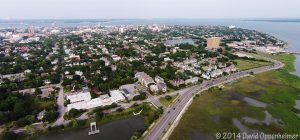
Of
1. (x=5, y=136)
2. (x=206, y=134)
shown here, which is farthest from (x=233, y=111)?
(x=5, y=136)

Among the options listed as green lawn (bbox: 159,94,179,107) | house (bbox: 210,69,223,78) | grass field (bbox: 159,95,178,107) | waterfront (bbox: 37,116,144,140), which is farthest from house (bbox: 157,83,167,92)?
house (bbox: 210,69,223,78)

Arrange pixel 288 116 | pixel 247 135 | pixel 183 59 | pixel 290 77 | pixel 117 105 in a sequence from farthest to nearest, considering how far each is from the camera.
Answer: pixel 183 59 < pixel 290 77 < pixel 117 105 < pixel 288 116 < pixel 247 135

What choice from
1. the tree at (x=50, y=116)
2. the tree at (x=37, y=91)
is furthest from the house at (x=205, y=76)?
the tree at (x=37, y=91)

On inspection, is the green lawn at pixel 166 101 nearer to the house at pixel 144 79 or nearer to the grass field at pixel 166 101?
the grass field at pixel 166 101

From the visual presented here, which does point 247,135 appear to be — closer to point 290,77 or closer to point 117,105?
point 117,105

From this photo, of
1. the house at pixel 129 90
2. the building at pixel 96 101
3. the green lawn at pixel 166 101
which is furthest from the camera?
the house at pixel 129 90

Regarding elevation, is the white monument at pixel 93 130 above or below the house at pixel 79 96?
below

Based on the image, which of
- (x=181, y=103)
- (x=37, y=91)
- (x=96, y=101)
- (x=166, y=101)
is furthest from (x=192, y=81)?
(x=37, y=91)

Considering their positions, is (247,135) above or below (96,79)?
below
